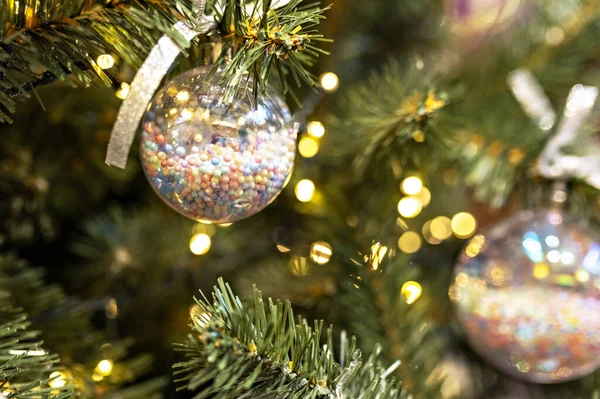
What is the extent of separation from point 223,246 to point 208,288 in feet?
0.17

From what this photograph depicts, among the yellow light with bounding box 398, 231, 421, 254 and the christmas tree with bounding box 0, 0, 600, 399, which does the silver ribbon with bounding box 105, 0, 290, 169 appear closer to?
the christmas tree with bounding box 0, 0, 600, 399

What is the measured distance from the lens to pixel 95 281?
0.61m

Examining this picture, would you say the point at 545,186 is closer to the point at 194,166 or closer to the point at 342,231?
the point at 342,231

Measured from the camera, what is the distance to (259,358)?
0.31m

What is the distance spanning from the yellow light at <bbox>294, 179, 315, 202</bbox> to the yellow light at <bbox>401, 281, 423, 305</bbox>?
5.3 inches

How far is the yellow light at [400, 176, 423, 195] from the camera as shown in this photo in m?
0.57

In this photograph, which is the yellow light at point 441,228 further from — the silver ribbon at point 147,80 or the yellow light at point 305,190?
the silver ribbon at point 147,80

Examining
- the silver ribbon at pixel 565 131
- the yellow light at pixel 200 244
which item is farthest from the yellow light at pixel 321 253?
the silver ribbon at pixel 565 131

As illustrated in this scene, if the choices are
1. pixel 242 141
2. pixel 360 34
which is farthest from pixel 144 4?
pixel 360 34

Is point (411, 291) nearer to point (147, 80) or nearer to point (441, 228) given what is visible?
point (441, 228)

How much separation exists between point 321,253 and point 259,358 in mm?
249

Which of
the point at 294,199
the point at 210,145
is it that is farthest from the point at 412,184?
the point at 210,145

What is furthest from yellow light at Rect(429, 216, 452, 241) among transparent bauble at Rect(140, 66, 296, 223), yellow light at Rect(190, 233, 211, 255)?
transparent bauble at Rect(140, 66, 296, 223)

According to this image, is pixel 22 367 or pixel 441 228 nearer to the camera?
pixel 22 367
